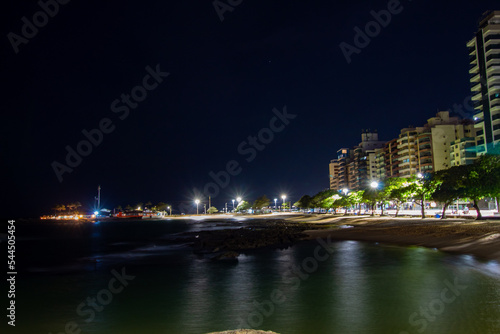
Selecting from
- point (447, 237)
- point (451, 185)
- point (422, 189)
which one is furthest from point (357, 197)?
point (447, 237)

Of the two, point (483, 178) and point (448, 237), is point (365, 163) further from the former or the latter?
point (448, 237)

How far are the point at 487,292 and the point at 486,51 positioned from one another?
9429 cm

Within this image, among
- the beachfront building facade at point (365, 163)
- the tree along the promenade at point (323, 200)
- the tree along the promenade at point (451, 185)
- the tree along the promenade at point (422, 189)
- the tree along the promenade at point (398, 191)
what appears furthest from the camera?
the beachfront building facade at point (365, 163)

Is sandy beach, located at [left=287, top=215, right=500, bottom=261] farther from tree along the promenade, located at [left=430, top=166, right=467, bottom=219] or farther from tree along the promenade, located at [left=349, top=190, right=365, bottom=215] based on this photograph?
tree along the promenade, located at [left=349, top=190, right=365, bottom=215]

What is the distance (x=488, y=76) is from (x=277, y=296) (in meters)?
96.9

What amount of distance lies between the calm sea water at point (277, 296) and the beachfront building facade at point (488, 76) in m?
76.4

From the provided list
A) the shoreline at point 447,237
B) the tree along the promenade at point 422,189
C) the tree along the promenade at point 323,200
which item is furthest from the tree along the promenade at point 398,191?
the tree along the promenade at point 323,200

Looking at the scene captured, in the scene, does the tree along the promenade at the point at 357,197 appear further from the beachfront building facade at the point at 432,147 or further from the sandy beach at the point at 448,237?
the sandy beach at the point at 448,237

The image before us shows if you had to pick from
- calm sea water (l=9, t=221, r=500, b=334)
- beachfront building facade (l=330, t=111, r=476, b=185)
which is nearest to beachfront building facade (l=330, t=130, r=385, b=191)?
beachfront building facade (l=330, t=111, r=476, b=185)

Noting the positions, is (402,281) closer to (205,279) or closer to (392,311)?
(392,311)

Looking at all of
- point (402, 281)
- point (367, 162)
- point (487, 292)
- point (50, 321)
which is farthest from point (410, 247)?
point (367, 162)

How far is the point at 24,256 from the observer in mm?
37375

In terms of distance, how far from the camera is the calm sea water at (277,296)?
41.5ft

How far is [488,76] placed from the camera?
8838 cm
